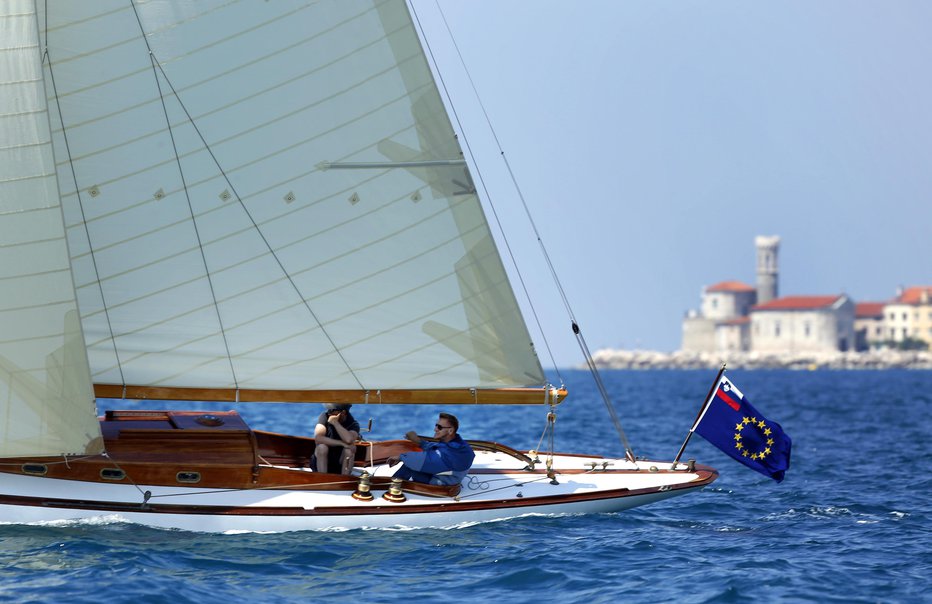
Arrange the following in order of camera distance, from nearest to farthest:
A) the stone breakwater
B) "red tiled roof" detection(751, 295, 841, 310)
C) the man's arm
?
the man's arm < the stone breakwater < "red tiled roof" detection(751, 295, 841, 310)

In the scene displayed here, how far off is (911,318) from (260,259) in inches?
6469

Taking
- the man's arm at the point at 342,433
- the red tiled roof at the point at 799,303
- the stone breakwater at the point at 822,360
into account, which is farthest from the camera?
the red tiled roof at the point at 799,303

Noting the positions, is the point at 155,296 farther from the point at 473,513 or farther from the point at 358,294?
the point at 473,513

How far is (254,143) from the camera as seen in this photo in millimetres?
12570

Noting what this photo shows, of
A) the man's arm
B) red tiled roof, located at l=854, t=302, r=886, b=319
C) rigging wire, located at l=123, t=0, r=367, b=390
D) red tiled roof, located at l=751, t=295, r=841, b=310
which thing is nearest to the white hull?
the man's arm

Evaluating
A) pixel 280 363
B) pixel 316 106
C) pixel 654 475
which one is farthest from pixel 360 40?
pixel 654 475

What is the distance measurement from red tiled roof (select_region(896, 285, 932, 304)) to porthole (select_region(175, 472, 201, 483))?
16422 centimetres

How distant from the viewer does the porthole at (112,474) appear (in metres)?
12.1

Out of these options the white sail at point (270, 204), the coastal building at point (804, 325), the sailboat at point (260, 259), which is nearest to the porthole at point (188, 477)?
the sailboat at point (260, 259)

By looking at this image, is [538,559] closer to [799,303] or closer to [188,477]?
[188,477]

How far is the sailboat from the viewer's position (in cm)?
1211

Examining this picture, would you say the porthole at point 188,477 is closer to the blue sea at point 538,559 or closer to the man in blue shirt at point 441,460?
the blue sea at point 538,559

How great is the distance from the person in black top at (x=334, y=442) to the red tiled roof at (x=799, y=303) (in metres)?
163

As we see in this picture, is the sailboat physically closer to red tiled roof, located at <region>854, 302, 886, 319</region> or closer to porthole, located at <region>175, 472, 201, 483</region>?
porthole, located at <region>175, 472, 201, 483</region>
